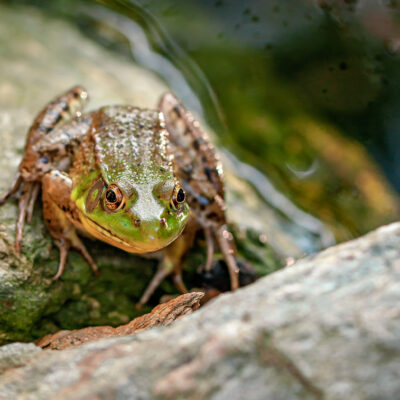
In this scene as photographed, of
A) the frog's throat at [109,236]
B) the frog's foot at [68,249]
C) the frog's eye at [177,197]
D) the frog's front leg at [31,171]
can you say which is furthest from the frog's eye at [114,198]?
the frog's front leg at [31,171]

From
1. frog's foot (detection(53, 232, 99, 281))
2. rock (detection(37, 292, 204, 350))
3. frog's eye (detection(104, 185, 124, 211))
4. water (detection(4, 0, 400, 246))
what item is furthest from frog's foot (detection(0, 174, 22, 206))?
water (detection(4, 0, 400, 246))

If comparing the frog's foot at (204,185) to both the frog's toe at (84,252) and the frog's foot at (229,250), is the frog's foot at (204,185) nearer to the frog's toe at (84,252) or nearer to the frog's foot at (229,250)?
the frog's foot at (229,250)

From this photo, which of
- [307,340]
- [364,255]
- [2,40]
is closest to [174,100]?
[2,40]

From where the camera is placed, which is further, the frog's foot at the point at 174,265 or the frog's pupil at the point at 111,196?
the frog's foot at the point at 174,265

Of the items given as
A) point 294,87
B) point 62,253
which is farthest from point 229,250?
point 294,87

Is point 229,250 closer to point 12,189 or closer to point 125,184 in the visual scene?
point 125,184

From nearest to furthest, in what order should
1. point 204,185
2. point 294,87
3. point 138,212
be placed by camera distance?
1. point 138,212
2. point 204,185
3. point 294,87

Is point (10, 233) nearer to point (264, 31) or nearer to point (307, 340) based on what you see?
point (307, 340)
